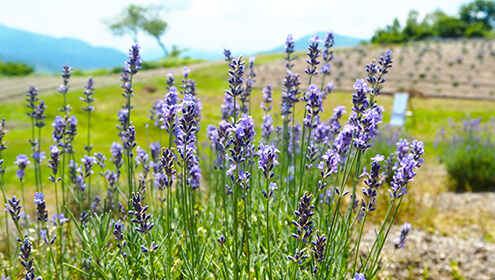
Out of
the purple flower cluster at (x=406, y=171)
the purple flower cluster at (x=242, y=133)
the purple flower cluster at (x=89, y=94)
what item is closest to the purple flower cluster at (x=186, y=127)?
the purple flower cluster at (x=242, y=133)

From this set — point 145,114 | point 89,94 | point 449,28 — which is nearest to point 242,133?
point 89,94

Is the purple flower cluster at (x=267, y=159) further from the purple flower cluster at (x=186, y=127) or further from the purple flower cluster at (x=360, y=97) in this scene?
the purple flower cluster at (x=360, y=97)

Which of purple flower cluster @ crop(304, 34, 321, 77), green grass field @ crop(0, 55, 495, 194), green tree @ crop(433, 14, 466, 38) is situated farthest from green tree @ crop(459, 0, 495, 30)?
purple flower cluster @ crop(304, 34, 321, 77)

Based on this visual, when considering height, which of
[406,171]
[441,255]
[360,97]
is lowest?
[441,255]

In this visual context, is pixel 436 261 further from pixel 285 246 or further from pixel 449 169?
pixel 449 169

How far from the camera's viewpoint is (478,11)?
195 ft

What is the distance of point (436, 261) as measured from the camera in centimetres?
389

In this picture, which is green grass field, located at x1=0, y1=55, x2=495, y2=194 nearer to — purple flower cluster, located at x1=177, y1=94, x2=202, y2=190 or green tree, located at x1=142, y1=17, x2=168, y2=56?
purple flower cluster, located at x1=177, y1=94, x2=202, y2=190

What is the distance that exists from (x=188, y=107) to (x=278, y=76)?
2122 cm

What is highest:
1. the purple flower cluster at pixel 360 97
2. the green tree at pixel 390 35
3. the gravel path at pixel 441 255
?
the green tree at pixel 390 35

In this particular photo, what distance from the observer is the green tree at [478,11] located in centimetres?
5853

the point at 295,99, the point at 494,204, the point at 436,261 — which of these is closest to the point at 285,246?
the point at 295,99

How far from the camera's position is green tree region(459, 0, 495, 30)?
58531 mm

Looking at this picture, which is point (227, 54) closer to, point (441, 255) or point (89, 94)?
point (89, 94)
